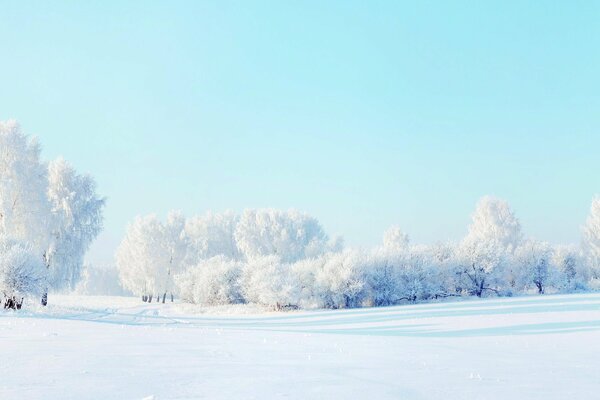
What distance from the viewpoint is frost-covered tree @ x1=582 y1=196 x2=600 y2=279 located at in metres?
63.6

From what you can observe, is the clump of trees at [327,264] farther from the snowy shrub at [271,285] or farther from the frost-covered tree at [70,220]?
the frost-covered tree at [70,220]

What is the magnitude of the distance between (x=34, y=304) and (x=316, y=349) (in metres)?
25.2

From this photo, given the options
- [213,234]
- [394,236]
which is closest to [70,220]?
[213,234]

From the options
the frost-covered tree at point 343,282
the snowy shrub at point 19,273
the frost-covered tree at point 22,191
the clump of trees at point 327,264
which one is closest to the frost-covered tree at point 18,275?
the snowy shrub at point 19,273

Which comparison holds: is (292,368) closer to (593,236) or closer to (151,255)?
(151,255)

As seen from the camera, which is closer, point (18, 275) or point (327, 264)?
point (18, 275)

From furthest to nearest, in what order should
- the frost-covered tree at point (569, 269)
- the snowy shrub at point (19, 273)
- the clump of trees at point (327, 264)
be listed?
the frost-covered tree at point (569, 269), the clump of trees at point (327, 264), the snowy shrub at point (19, 273)

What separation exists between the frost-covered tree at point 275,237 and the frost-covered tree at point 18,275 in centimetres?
3694

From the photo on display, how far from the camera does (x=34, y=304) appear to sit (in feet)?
104

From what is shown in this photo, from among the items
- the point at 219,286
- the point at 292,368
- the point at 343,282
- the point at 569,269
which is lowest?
the point at 292,368

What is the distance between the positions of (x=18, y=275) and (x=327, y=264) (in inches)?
1018

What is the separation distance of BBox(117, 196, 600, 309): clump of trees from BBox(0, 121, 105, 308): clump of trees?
611 inches

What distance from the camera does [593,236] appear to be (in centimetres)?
6512

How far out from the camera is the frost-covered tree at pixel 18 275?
89.0 ft
